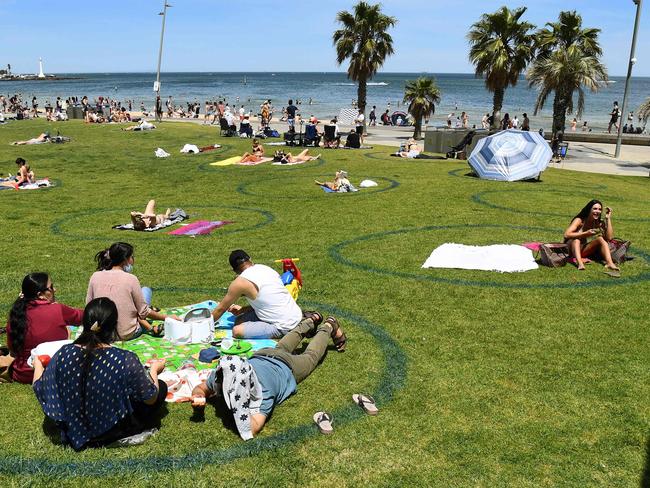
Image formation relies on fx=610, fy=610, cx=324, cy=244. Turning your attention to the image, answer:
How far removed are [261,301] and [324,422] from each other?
1.99 metres

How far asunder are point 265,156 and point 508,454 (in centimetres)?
2207

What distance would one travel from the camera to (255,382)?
5.55m

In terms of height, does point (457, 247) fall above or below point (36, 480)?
above

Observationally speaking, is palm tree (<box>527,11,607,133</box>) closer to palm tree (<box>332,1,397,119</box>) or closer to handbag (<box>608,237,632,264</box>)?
palm tree (<box>332,1,397,119</box>)

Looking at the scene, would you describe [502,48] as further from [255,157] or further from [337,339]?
[337,339]

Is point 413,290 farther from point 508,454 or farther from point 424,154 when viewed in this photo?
point 424,154

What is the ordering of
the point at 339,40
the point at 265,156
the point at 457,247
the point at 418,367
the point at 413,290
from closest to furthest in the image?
the point at 418,367, the point at 413,290, the point at 457,247, the point at 265,156, the point at 339,40

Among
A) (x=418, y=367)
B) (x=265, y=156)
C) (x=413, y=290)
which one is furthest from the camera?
(x=265, y=156)

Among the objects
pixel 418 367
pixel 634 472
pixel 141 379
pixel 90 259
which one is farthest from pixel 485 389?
pixel 90 259

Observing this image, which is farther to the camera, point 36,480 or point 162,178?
point 162,178

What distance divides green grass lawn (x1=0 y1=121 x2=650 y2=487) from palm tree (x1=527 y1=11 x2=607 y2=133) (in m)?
12.9

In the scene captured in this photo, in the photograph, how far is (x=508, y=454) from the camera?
16.8 feet

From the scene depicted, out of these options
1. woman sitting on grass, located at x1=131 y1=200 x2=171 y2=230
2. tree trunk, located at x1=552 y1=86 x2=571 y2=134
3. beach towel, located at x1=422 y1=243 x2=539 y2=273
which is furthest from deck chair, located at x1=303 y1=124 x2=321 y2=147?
beach towel, located at x1=422 y1=243 x2=539 y2=273

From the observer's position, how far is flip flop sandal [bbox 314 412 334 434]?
545 cm
